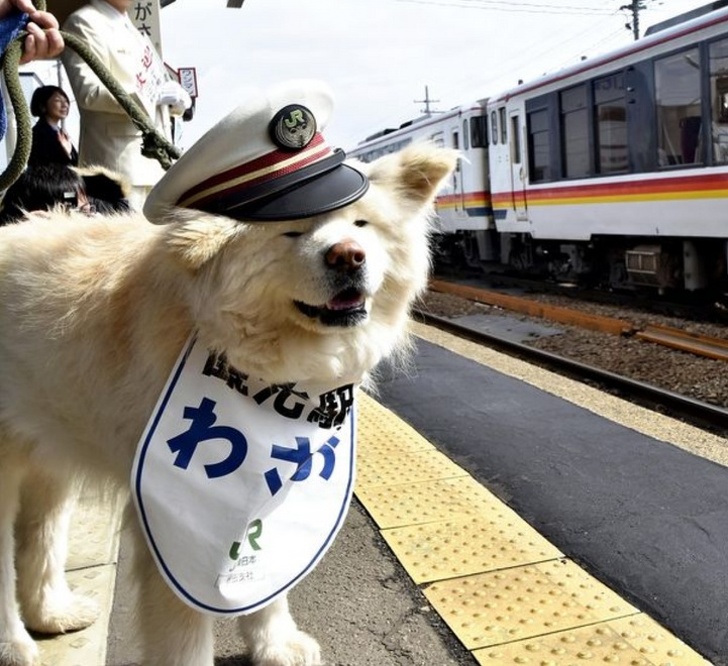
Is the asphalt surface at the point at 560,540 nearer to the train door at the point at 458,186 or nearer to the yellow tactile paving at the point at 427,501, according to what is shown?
the yellow tactile paving at the point at 427,501

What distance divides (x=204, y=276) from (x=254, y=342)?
0.19 meters

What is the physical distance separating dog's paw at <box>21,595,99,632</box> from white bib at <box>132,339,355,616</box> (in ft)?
3.21

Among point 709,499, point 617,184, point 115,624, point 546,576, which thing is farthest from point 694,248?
point 115,624

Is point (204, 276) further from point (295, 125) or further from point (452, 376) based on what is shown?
point (452, 376)

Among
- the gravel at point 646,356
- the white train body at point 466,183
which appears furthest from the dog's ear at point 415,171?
the white train body at point 466,183

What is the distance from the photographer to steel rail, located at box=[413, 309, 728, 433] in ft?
19.6

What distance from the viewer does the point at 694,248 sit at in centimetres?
1097

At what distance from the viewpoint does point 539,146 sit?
14344 millimetres

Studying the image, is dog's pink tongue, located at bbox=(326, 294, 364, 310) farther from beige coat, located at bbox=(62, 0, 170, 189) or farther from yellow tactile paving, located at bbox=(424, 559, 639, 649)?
beige coat, located at bbox=(62, 0, 170, 189)

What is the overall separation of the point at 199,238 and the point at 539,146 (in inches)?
528

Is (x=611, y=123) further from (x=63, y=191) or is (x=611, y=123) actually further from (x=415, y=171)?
(x=415, y=171)

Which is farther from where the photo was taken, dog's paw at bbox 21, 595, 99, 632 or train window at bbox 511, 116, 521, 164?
train window at bbox 511, 116, 521, 164

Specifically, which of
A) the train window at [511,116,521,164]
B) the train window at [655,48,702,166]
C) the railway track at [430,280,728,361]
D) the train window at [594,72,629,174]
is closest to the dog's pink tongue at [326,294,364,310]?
the railway track at [430,280,728,361]

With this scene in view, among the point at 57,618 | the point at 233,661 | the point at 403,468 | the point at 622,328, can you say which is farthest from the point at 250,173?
the point at 622,328
